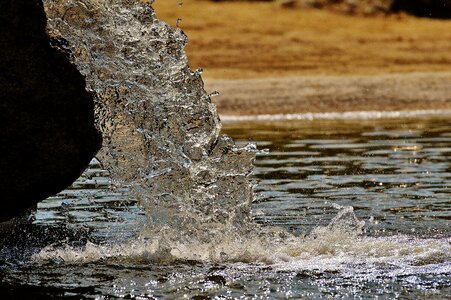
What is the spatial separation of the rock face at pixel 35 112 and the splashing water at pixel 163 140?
0.80 m

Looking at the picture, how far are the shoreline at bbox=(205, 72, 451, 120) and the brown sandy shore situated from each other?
19 mm

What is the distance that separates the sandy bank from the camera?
22172 millimetres

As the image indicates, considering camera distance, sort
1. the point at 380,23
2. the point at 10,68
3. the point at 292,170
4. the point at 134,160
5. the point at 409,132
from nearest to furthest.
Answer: the point at 10,68, the point at 134,160, the point at 292,170, the point at 409,132, the point at 380,23

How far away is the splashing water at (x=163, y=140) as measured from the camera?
8.24 meters

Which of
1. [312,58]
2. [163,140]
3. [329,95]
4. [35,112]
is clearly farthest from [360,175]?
[312,58]

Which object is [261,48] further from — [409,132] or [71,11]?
[71,11]

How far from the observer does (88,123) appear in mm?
7340

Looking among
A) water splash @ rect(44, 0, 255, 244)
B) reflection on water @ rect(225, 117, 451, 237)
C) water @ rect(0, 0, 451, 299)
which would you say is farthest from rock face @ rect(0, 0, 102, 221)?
reflection on water @ rect(225, 117, 451, 237)

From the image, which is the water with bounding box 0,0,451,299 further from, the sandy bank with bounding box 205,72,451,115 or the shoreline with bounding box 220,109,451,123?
the sandy bank with bounding box 205,72,451,115

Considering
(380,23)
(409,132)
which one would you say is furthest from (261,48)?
(409,132)

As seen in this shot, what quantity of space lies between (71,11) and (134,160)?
115cm

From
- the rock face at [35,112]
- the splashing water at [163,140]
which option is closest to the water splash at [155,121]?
the splashing water at [163,140]

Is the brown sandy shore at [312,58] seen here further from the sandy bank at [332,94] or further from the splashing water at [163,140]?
the splashing water at [163,140]

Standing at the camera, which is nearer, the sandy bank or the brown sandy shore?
the sandy bank
